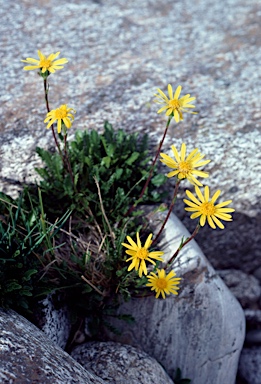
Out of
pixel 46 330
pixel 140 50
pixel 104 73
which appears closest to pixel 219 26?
pixel 140 50

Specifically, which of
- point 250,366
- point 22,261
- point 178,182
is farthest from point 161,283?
point 250,366

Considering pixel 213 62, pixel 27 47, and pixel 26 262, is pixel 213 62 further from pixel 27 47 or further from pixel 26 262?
pixel 26 262

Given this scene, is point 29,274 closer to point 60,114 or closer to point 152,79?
point 60,114

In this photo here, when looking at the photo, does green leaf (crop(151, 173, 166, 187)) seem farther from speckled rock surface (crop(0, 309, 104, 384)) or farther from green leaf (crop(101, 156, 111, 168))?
speckled rock surface (crop(0, 309, 104, 384))

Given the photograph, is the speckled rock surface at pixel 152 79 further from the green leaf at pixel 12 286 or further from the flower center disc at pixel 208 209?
the flower center disc at pixel 208 209

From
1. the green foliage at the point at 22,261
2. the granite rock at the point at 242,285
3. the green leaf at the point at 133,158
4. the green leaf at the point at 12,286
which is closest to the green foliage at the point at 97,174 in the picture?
the green leaf at the point at 133,158

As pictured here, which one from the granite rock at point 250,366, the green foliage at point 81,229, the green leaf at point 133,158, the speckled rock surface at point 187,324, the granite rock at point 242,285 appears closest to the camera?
the green foliage at point 81,229
